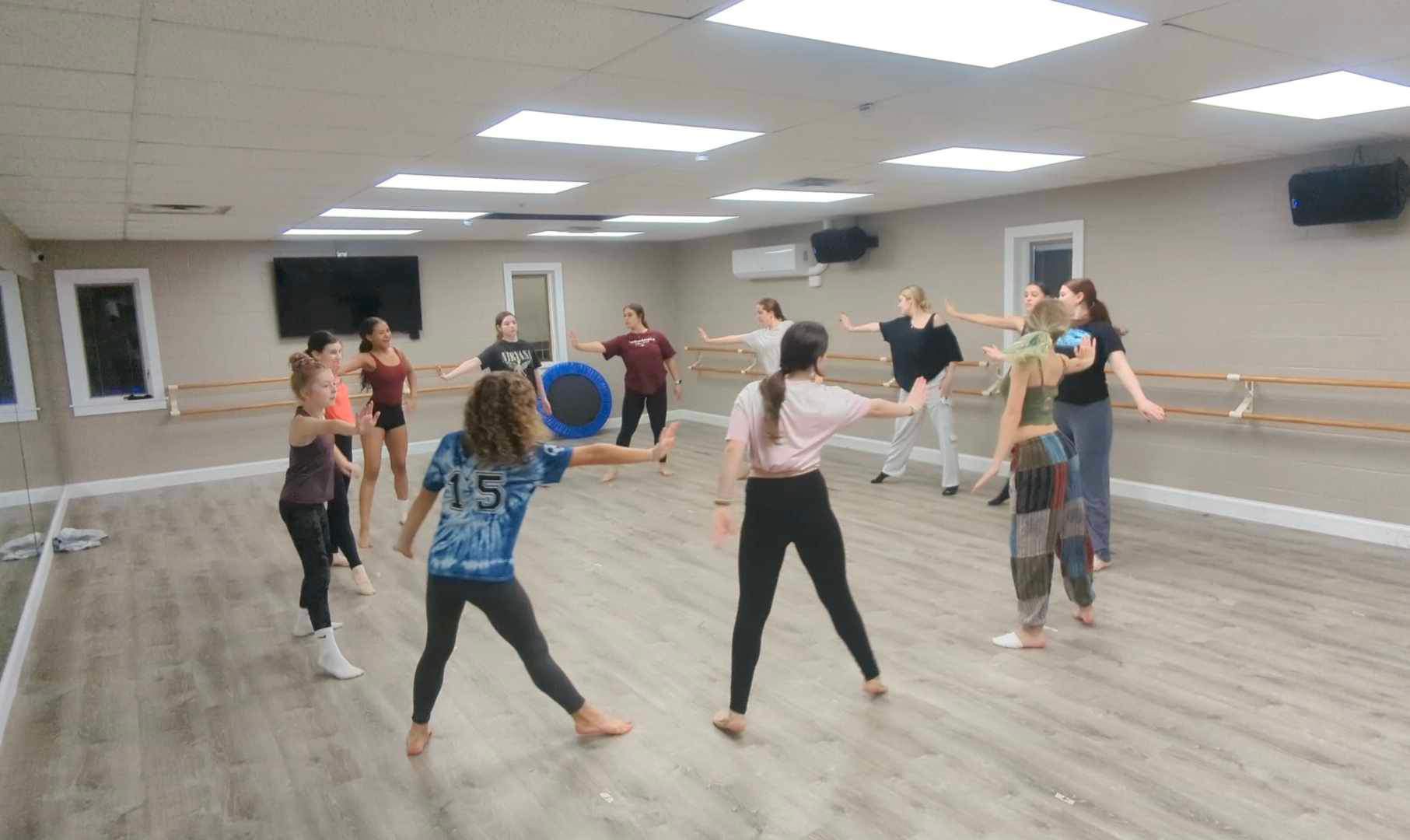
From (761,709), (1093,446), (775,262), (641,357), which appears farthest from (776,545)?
(775,262)

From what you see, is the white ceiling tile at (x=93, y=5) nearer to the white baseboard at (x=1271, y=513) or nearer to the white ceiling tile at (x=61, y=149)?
the white ceiling tile at (x=61, y=149)

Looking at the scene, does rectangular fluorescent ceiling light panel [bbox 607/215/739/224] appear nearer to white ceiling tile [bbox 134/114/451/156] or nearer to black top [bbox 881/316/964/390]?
black top [bbox 881/316/964/390]

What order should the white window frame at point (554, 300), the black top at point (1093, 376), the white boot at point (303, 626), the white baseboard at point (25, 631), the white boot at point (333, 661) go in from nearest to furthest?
the white baseboard at point (25, 631) < the white boot at point (333, 661) < the white boot at point (303, 626) < the black top at point (1093, 376) < the white window frame at point (554, 300)

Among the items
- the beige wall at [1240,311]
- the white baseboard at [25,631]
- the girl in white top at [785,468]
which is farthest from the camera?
the beige wall at [1240,311]

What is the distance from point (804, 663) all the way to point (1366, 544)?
11.4 ft

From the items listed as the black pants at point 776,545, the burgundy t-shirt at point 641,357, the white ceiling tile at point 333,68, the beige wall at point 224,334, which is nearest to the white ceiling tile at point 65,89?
the white ceiling tile at point 333,68

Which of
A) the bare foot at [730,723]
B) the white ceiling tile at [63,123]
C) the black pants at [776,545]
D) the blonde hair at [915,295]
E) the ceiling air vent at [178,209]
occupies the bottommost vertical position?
the bare foot at [730,723]

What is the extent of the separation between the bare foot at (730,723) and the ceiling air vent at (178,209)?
4.46 m

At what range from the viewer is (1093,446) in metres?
4.15

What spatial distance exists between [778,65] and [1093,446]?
2.51 metres

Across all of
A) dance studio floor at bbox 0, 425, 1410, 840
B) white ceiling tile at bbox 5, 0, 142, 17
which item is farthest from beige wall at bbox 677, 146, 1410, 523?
white ceiling tile at bbox 5, 0, 142, 17

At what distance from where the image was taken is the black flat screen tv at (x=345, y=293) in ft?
26.3

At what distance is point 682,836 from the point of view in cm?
233

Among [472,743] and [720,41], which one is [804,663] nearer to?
[472,743]
